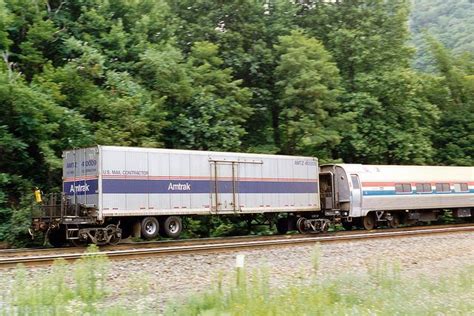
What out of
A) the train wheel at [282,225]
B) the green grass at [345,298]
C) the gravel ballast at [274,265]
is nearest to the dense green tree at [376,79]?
the train wheel at [282,225]

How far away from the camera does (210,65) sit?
A: 98.4 feet

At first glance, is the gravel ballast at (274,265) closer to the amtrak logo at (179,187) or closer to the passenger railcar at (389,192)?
the amtrak logo at (179,187)

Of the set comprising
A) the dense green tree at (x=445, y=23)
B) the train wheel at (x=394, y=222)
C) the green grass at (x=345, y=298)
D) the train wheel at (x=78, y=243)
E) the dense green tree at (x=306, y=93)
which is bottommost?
the green grass at (x=345, y=298)

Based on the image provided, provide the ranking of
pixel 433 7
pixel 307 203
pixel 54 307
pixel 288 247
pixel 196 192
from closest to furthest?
pixel 54 307 → pixel 288 247 → pixel 196 192 → pixel 307 203 → pixel 433 7

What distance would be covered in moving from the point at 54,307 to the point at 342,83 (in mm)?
30552

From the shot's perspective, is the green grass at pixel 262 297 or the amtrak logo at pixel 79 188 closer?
the green grass at pixel 262 297

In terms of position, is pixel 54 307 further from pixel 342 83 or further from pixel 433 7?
pixel 433 7

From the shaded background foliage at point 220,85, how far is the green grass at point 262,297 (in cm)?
1203

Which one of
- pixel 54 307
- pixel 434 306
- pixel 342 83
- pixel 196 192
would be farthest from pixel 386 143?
pixel 54 307

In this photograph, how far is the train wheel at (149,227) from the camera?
20031mm

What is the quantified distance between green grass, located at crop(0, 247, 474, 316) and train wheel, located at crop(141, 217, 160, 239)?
28.3 ft

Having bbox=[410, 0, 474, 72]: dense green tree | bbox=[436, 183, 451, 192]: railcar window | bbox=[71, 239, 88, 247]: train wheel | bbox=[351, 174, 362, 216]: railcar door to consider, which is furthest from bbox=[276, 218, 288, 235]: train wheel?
bbox=[410, 0, 474, 72]: dense green tree

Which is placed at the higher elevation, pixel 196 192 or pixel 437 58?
pixel 437 58

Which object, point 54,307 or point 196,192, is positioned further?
point 196,192
